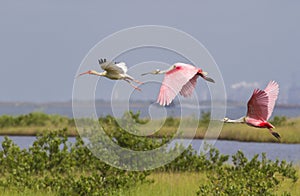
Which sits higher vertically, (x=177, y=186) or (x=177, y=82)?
(x=177, y=82)

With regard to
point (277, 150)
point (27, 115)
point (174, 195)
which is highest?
point (27, 115)

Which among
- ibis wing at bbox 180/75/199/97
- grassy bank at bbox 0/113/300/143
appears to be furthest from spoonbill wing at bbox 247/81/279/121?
grassy bank at bbox 0/113/300/143

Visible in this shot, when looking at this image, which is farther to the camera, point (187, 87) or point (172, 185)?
point (172, 185)

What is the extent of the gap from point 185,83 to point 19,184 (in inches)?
287

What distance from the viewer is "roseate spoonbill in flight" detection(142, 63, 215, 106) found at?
2090 millimetres

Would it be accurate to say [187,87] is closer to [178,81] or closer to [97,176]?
[178,81]

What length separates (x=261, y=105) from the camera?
2.38 m

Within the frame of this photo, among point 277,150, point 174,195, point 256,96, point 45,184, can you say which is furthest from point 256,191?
point 277,150

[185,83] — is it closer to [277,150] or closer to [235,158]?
[235,158]

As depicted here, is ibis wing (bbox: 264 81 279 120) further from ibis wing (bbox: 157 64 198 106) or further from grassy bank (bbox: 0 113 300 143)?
grassy bank (bbox: 0 113 300 143)

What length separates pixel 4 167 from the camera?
1009 cm

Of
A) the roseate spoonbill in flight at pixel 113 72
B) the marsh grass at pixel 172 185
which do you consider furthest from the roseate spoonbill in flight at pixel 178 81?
the marsh grass at pixel 172 185

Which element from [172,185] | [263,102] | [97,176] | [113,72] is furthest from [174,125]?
[113,72]

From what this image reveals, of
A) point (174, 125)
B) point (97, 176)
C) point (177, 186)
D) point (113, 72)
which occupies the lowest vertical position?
point (177, 186)
